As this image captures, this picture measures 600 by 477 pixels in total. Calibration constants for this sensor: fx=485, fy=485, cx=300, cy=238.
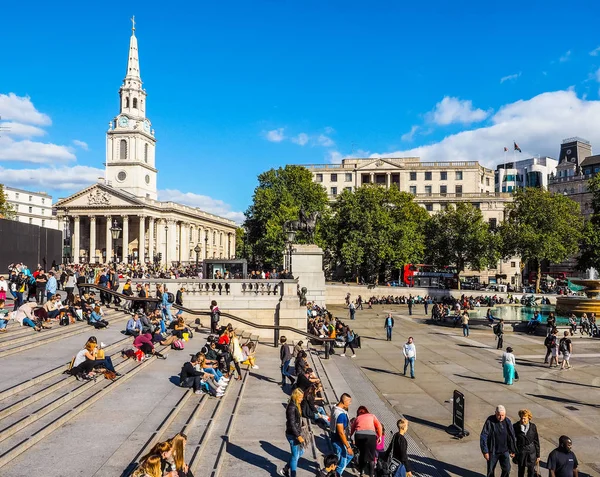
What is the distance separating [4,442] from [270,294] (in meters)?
16.3

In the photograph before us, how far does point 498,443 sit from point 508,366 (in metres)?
8.11

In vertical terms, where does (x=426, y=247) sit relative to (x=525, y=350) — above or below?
above

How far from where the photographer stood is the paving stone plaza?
8.42 metres

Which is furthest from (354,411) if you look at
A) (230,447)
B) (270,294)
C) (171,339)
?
(270,294)

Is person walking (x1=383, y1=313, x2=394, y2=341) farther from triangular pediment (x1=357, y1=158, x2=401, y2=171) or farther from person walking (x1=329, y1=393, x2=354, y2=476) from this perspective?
triangular pediment (x1=357, y1=158, x2=401, y2=171)

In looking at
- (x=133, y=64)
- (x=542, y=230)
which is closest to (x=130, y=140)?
(x=133, y=64)

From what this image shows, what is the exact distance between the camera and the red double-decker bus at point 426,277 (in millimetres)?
56062

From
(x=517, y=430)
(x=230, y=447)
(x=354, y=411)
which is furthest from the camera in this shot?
(x=354, y=411)

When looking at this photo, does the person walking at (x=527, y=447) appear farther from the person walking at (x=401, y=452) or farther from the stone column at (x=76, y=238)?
the stone column at (x=76, y=238)

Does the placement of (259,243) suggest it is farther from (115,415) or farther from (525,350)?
(115,415)

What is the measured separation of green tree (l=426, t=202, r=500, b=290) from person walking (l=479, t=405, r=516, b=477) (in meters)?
50.7

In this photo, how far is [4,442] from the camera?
7.91 meters

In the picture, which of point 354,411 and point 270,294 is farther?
point 270,294

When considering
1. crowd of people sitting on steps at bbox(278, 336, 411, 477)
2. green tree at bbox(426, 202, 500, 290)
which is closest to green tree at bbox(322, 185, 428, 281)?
green tree at bbox(426, 202, 500, 290)
